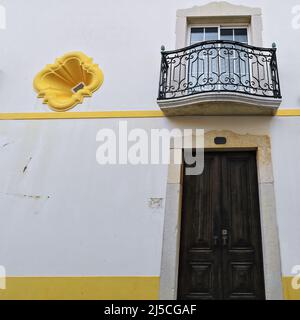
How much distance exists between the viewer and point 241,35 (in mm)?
6215

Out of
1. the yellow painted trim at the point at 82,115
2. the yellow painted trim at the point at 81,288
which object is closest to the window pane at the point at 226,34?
the yellow painted trim at the point at 82,115

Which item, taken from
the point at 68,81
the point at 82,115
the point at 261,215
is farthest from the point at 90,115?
the point at 261,215

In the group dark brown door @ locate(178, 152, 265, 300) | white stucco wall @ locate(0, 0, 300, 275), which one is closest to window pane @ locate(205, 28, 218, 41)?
white stucco wall @ locate(0, 0, 300, 275)

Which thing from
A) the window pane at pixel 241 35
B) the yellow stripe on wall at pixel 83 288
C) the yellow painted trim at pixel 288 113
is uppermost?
the window pane at pixel 241 35

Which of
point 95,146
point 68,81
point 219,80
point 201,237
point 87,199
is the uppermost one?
point 68,81

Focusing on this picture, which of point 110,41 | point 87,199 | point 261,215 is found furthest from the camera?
point 110,41

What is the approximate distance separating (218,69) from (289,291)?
3647mm

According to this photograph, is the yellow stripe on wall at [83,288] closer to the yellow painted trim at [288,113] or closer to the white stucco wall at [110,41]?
the yellow painted trim at [288,113]

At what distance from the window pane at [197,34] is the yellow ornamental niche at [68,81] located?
6.73ft

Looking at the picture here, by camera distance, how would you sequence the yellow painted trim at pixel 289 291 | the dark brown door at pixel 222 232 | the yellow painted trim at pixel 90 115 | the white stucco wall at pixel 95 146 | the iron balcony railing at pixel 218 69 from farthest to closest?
the yellow painted trim at pixel 90 115 < the iron balcony railing at pixel 218 69 < the white stucco wall at pixel 95 146 < the dark brown door at pixel 222 232 < the yellow painted trim at pixel 289 291

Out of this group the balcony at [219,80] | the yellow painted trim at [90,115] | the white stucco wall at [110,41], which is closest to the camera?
the balcony at [219,80]

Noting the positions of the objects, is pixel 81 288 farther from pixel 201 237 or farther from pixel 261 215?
pixel 261 215

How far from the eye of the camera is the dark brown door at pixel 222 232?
4625 mm
